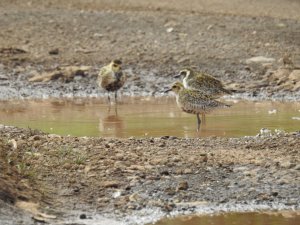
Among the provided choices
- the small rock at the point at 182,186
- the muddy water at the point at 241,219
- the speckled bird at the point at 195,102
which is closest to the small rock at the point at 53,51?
the speckled bird at the point at 195,102

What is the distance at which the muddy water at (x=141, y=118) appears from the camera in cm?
1351

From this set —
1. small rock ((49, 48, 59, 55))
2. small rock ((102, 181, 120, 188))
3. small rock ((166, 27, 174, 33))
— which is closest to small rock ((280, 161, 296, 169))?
small rock ((102, 181, 120, 188))

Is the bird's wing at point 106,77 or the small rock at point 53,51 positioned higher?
the small rock at point 53,51

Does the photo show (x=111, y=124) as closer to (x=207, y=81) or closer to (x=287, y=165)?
(x=207, y=81)

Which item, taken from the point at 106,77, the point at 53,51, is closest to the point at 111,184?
the point at 106,77

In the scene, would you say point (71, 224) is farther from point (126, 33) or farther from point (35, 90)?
point (126, 33)

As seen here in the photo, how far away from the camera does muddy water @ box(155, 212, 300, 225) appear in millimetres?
8703

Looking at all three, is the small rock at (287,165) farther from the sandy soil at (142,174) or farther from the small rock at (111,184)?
the small rock at (111,184)

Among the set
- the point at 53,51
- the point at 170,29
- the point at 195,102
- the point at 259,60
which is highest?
the point at 170,29

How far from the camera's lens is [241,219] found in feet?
29.0

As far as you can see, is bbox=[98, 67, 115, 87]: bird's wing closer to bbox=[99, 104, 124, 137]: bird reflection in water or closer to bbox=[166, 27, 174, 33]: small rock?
bbox=[99, 104, 124, 137]: bird reflection in water

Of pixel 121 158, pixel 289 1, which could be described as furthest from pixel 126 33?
pixel 121 158

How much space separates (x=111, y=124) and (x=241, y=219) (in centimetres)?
574

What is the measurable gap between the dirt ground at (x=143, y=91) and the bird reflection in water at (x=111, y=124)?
1.55 m
